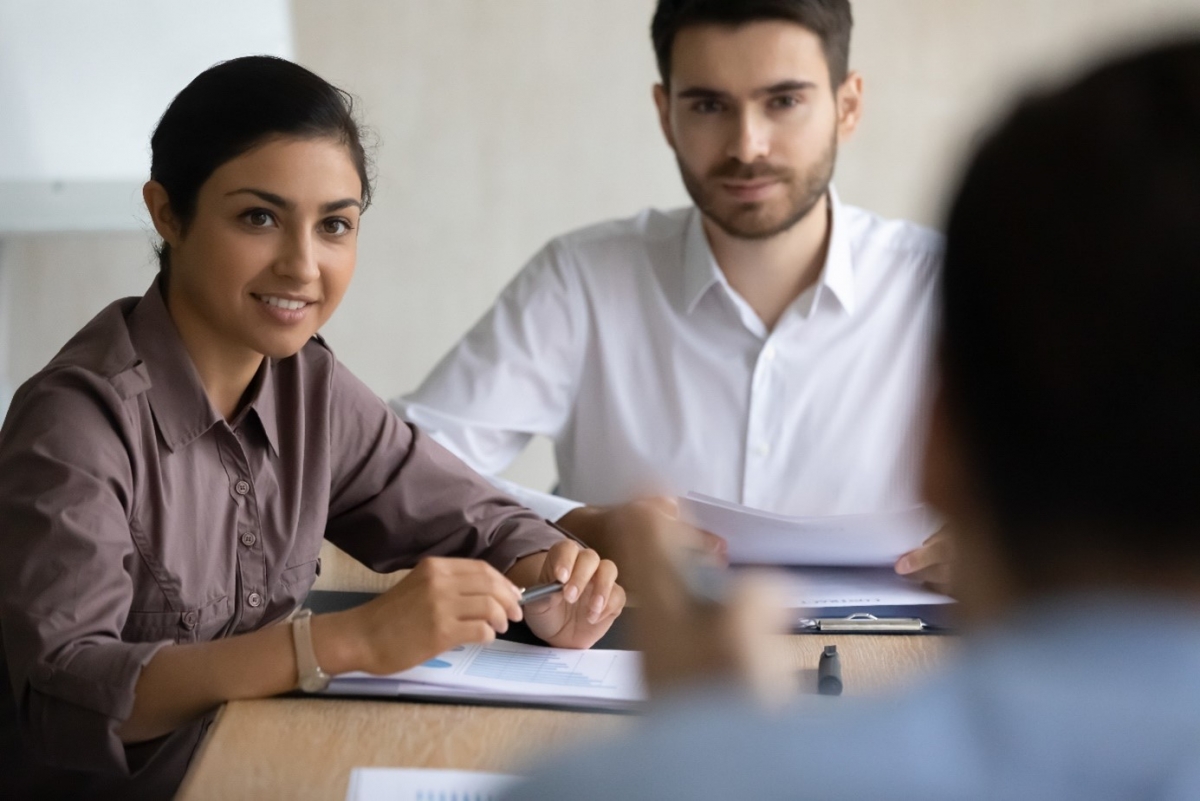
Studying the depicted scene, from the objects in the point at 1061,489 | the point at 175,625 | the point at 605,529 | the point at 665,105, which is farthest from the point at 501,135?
the point at 1061,489

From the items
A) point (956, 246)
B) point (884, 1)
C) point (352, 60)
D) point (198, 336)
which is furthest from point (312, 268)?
point (884, 1)

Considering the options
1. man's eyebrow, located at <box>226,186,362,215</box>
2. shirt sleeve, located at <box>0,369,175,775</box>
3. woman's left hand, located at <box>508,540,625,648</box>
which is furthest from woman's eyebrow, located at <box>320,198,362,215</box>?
woman's left hand, located at <box>508,540,625,648</box>

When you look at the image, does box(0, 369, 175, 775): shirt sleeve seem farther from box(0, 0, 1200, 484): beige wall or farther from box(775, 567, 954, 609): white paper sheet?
box(0, 0, 1200, 484): beige wall

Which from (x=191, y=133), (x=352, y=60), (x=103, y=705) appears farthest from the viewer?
(x=352, y=60)

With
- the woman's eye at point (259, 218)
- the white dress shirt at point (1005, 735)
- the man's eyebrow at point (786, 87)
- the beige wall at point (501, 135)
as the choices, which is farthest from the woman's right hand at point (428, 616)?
the beige wall at point (501, 135)

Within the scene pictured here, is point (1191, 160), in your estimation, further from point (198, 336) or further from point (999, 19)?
point (999, 19)

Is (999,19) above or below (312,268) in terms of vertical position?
above

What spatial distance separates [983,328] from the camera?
490mm

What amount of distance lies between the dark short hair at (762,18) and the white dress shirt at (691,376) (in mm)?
273

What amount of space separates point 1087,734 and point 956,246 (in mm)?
185

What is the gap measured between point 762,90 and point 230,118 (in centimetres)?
101

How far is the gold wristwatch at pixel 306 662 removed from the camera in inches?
46.6

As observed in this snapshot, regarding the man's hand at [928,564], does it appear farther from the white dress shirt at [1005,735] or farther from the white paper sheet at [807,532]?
the white dress shirt at [1005,735]

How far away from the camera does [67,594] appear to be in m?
1.19
